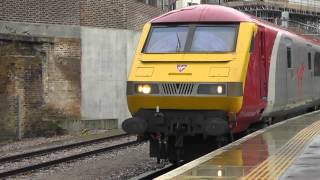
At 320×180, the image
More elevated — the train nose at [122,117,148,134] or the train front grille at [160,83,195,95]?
the train front grille at [160,83,195,95]

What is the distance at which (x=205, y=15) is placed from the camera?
467 inches

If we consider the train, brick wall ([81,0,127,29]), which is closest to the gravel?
the train

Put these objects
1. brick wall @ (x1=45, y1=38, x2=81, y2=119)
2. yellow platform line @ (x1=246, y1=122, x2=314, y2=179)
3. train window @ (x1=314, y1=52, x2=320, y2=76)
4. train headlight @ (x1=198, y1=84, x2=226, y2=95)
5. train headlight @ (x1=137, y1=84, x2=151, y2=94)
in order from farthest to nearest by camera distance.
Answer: brick wall @ (x1=45, y1=38, x2=81, y2=119)
train window @ (x1=314, y1=52, x2=320, y2=76)
train headlight @ (x1=137, y1=84, x2=151, y2=94)
train headlight @ (x1=198, y1=84, x2=226, y2=95)
yellow platform line @ (x1=246, y1=122, x2=314, y2=179)

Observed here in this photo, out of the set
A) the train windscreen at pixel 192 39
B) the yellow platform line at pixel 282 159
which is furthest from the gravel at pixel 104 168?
the yellow platform line at pixel 282 159

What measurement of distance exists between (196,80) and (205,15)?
160cm

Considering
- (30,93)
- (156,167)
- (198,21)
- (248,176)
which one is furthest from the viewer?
(30,93)

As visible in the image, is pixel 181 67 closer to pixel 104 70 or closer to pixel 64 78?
pixel 64 78

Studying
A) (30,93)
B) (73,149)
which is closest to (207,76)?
(73,149)

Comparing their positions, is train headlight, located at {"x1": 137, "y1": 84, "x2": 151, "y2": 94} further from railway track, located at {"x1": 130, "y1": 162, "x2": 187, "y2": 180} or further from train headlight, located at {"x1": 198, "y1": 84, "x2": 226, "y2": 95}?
railway track, located at {"x1": 130, "y1": 162, "x2": 187, "y2": 180}

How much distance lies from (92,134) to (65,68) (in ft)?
9.06

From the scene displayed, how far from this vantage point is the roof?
38.4 ft

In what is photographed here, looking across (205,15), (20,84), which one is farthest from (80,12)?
(205,15)

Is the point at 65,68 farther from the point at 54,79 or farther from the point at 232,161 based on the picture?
the point at 232,161

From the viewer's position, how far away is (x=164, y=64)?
1136cm
